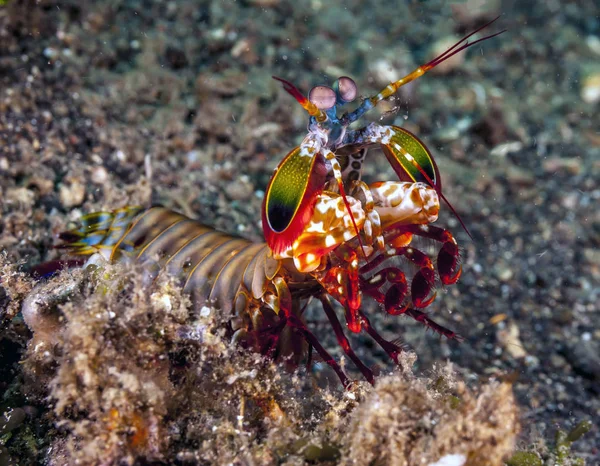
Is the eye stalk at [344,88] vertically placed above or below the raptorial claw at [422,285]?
above

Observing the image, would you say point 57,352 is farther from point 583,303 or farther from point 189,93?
point 583,303

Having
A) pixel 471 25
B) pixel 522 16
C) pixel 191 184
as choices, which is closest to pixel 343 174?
pixel 191 184

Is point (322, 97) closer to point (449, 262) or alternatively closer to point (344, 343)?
point (449, 262)

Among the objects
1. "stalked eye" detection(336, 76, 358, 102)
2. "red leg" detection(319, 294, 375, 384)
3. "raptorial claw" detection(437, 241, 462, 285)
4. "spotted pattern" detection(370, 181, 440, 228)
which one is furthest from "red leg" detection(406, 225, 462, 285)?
"stalked eye" detection(336, 76, 358, 102)

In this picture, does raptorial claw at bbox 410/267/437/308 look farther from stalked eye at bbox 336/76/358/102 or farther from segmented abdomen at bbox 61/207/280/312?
stalked eye at bbox 336/76/358/102

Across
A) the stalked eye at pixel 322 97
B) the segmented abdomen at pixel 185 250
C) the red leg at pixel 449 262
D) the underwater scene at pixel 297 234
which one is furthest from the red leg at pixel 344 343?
the stalked eye at pixel 322 97

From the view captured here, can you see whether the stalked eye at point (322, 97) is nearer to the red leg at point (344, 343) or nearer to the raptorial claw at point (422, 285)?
the raptorial claw at point (422, 285)

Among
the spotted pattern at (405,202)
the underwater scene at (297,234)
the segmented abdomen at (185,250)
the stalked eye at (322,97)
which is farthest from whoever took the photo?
the segmented abdomen at (185,250)

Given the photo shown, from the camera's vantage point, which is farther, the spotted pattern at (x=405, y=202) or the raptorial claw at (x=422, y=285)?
the spotted pattern at (x=405, y=202)
